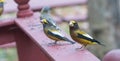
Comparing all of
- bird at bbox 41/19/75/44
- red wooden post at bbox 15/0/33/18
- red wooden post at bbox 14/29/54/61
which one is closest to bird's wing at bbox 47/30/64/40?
bird at bbox 41/19/75/44

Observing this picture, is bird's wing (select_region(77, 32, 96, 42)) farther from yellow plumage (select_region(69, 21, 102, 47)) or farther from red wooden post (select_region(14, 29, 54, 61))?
red wooden post (select_region(14, 29, 54, 61))

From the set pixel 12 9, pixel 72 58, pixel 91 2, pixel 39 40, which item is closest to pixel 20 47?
pixel 39 40

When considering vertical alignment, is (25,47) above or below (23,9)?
below

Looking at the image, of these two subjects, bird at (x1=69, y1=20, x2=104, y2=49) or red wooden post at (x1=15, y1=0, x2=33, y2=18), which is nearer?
bird at (x1=69, y1=20, x2=104, y2=49)

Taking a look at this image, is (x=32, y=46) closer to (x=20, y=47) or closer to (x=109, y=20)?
(x=20, y=47)

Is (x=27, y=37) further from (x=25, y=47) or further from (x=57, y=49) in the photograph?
(x=57, y=49)

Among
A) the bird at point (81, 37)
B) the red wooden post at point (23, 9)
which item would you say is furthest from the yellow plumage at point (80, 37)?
the red wooden post at point (23, 9)

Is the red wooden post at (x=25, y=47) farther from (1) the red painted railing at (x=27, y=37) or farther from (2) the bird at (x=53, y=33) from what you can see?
(2) the bird at (x=53, y=33)

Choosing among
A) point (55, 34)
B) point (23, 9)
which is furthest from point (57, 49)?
point (23, 9)
